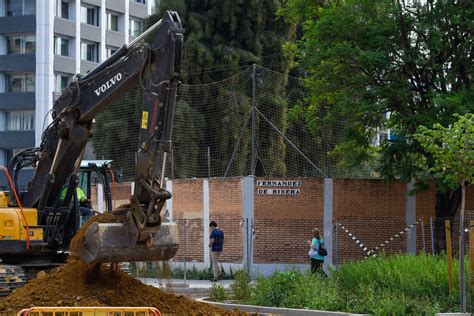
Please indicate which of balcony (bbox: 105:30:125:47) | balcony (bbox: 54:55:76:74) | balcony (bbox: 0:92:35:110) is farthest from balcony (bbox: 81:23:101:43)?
balcony (bbox: 0:92:35:110)

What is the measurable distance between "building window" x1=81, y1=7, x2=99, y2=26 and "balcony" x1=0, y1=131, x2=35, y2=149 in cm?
909

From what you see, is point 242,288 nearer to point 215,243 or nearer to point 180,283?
point 180,283

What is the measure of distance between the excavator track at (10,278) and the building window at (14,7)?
48282mm

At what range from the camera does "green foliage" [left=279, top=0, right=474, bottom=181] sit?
97.0 ft

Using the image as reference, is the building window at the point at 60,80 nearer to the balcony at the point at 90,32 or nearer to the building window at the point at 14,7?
the balcony at the point at 90,32

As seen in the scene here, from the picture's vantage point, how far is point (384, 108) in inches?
1183

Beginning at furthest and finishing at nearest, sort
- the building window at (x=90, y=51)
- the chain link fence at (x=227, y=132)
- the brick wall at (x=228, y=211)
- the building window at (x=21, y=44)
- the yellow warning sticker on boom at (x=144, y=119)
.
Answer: the building window at (x=90, y=51) → the building window at (x=21, y=44) → the chain link fence at (x=227, y=132) → the brick wall at (x=228, y=211) → the yellow warning sticker on boom at (x=144, y=119)

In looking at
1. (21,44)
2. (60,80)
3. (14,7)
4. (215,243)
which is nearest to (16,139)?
(60,80)

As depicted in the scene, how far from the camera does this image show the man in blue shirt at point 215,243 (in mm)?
30797

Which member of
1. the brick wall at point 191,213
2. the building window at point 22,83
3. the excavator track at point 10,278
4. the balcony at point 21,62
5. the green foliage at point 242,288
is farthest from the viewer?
the building window at point 22,83

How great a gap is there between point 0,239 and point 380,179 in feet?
55.7

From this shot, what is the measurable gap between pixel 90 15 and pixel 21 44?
20.5ft

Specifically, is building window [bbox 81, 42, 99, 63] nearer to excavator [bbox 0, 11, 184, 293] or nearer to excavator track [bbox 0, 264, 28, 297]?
excavator [bbox 0, 11, 184, 293]

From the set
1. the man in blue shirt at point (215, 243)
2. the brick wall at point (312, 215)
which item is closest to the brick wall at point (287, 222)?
the brick wall at point (312, 215)
